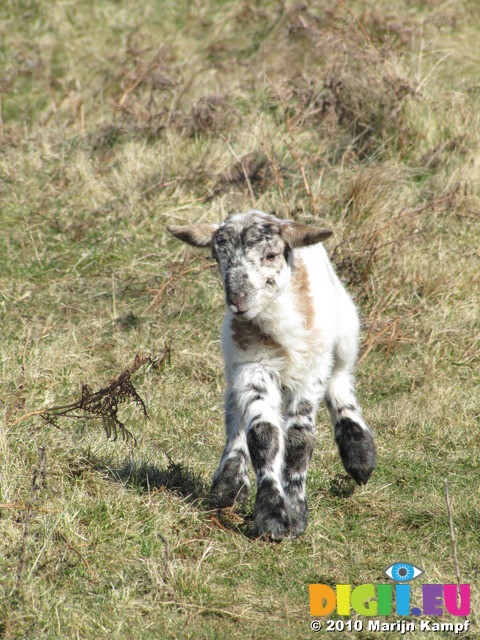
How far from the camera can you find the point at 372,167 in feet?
27.2

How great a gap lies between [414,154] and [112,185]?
289cm

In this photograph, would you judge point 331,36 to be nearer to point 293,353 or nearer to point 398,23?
point 398,23

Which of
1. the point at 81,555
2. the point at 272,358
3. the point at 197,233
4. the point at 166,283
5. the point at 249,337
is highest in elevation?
the point at 197,233

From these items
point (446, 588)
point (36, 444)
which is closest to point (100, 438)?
point (36, 444)

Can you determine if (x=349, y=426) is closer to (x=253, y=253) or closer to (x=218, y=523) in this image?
(x=218, y=523)

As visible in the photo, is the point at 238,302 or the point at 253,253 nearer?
the point at 238,302

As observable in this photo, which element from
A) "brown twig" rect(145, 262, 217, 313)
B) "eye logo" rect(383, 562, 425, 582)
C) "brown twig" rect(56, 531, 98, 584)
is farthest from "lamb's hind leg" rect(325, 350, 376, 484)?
"brown twig" rect(145, 262, 217, 313)

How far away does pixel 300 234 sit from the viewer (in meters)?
4.93

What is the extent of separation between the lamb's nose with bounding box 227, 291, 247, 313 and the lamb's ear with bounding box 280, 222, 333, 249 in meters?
0.48

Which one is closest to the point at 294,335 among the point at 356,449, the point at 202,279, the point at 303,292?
the point at 303,292

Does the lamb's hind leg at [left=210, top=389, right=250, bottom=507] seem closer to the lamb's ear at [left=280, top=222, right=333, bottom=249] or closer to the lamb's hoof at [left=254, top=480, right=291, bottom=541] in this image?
the lamb's hoof at [left=254, top=480, right=291, bottom=541]

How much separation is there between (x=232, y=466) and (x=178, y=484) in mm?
338

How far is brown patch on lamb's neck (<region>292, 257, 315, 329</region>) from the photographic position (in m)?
5.05

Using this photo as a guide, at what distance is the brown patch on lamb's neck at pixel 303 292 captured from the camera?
5.05 meters
